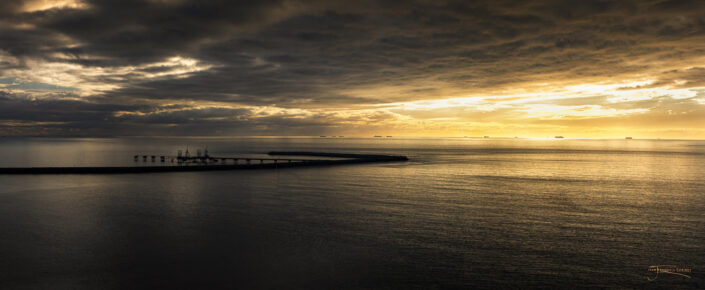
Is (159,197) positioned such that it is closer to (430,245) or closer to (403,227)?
(403,227)

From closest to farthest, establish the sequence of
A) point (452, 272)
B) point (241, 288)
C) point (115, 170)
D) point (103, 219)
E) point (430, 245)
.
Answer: point (241, 288) → point (452, 272) → point (430, 245) → point (103, 219) → point (115, 170)

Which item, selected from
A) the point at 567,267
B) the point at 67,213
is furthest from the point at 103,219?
the point at 567,267

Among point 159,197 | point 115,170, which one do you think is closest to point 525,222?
point 159,197

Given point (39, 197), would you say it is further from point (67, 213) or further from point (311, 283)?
point (311, 283)

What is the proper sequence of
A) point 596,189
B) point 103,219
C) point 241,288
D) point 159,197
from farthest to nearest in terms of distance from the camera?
point 596,189, point 159,197, point 103,219, point 241,288

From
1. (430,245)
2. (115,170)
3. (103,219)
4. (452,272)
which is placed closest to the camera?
(452,272)

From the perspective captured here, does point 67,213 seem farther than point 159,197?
No

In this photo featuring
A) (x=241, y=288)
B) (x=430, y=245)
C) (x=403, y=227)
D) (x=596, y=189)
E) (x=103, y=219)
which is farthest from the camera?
(x=596, y=189)

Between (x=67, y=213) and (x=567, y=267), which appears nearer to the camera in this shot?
(x=567, y=267)

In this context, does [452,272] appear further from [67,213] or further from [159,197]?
[159,197]
